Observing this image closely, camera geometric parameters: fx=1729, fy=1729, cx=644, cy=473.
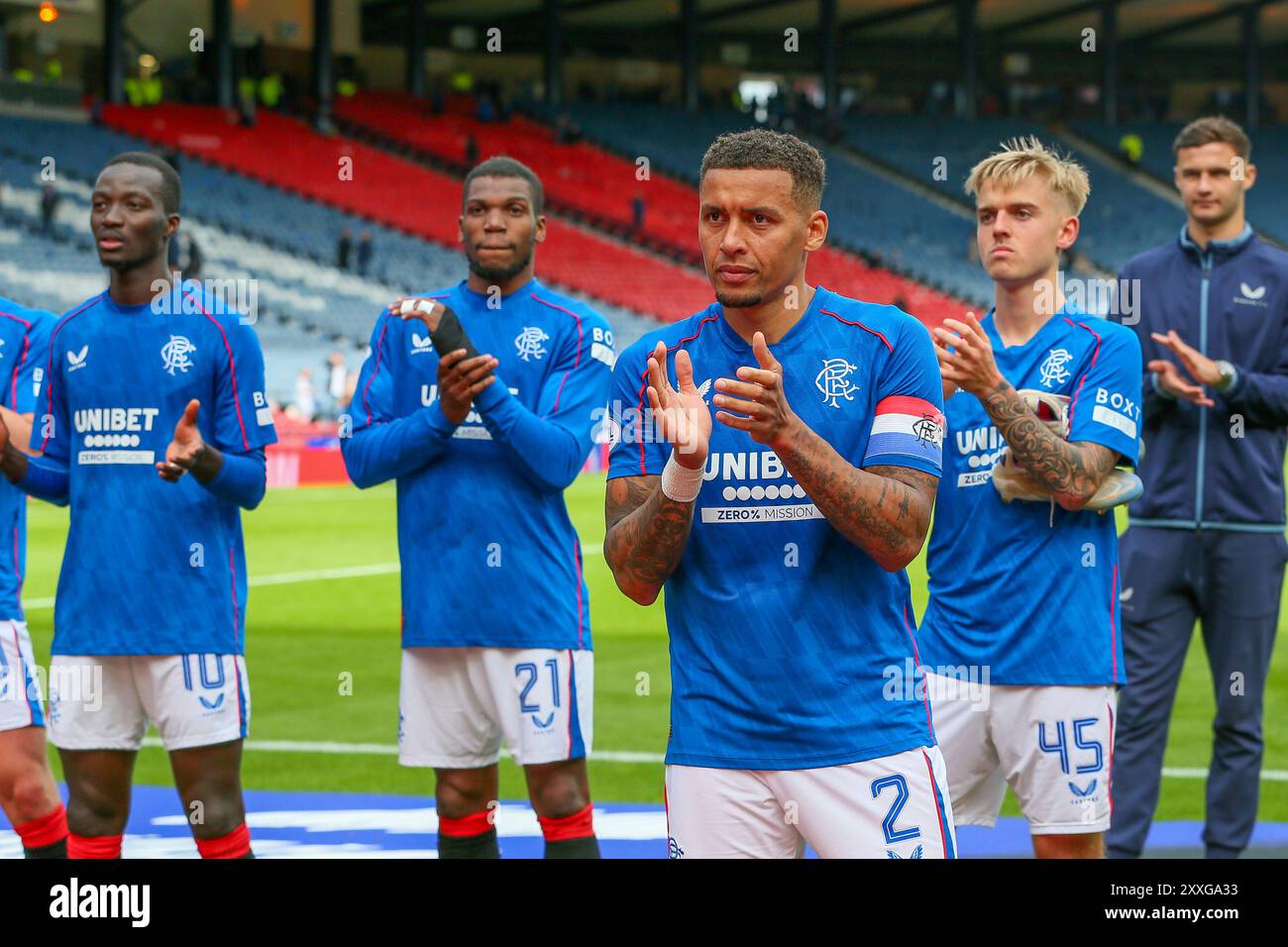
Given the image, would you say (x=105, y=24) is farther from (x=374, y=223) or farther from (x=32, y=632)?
(x=32, y=632)

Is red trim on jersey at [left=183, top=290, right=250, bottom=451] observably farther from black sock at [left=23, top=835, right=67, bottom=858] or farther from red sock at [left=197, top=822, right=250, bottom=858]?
black sock at [left=23, top=835, right=67, bottom=858]

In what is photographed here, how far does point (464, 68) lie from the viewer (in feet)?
184

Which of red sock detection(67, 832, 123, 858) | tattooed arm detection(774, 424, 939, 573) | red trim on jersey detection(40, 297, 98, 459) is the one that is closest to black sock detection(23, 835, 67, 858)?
red sock detection(67, 832, 123, 858)

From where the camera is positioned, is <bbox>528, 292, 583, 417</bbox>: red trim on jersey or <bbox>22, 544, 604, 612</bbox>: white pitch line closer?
<bbox>528, 292, 583, 417</bbox>: red trim on jersey

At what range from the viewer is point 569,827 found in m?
5.46

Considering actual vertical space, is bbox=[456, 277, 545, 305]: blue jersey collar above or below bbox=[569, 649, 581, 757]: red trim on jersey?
above

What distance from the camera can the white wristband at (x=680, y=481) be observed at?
340cm

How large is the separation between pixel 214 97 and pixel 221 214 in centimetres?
920

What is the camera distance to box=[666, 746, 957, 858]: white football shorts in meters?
3.56

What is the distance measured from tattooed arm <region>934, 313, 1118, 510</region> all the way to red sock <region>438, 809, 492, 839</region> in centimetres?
211

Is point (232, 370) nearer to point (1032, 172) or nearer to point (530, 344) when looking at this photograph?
point (530, 344)

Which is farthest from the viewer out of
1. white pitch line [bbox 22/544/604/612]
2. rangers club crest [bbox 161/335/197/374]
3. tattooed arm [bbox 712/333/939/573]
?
white pitch line [bbox 22/544/604/612]

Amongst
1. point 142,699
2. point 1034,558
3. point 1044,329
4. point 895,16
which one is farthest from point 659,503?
Result: point 895,16

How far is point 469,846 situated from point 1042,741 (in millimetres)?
1870
